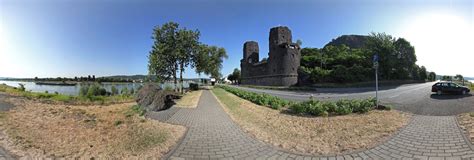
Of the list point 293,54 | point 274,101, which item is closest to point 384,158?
point 274,101

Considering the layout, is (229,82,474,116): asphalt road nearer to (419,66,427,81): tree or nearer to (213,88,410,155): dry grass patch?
(213,88,410,155): dry grass patch

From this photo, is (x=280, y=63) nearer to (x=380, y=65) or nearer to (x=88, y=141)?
(x=380, y=65)

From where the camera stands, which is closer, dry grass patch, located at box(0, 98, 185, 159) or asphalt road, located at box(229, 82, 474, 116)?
dry grass patch, located at box(0, 98, 185, 159)

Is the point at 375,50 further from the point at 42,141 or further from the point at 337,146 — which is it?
the point at 42,141

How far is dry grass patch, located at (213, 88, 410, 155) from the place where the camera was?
15.1 ft

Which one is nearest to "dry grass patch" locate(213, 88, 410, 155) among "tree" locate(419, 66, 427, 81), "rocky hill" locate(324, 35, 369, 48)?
"tree" locate(419, 66, 427, 81)

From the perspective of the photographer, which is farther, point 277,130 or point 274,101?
point 274,101

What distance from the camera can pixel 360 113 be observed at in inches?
320

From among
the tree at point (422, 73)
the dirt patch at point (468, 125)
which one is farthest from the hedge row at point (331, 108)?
the tree at point (422, 73)

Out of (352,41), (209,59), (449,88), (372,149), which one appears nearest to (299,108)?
(372,149)

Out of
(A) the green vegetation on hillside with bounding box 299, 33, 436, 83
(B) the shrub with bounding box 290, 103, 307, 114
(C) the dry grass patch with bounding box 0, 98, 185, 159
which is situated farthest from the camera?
(A) the green vegetation on hillside with bounding box 299, 33, 436, 83

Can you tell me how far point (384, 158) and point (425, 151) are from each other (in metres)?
1.05

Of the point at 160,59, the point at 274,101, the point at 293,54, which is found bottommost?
the point at 274,101

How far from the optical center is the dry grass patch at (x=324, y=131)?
4602 mm
